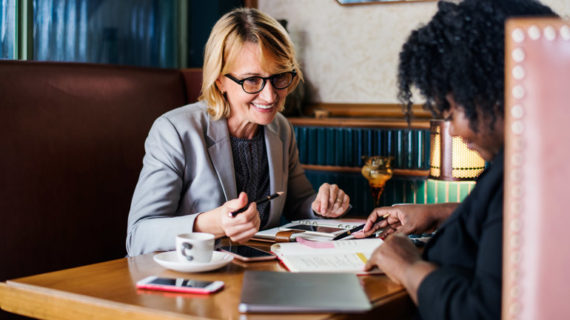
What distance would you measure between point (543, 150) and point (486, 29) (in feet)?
1.07

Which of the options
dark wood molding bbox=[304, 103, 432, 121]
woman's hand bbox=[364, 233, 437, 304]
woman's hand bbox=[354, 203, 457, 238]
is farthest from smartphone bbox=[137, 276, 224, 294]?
dark wood molding bbox=[304, 103, 432, 121]

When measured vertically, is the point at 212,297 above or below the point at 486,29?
below

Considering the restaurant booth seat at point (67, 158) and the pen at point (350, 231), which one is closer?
the pen at point (350, 231)

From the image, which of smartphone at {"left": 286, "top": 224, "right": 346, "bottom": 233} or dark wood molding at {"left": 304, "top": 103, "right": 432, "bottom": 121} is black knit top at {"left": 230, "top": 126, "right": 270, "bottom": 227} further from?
dark wood molding at {"left": 304, "top": 103, "right": 432, "bottom": 121}

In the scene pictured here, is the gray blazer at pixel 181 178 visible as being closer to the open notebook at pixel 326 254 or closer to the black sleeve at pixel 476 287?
the open notebook at pixel 326 254

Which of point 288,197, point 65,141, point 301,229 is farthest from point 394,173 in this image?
point 65,141

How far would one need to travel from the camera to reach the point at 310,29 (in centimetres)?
351

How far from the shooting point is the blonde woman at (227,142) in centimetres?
201

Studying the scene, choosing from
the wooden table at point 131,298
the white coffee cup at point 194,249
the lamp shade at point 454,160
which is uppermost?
the lamp shade at point 454,160

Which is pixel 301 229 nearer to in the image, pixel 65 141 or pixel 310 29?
pixel 65 141

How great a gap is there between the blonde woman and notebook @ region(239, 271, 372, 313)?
0.65 metres

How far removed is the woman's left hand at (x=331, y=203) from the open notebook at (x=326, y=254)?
0.45 metres

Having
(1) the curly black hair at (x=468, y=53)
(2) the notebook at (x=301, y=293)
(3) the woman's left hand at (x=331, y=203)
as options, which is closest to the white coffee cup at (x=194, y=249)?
(2) the notebook at (x=301, y=293)

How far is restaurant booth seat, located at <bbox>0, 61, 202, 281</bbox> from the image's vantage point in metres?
2.11
